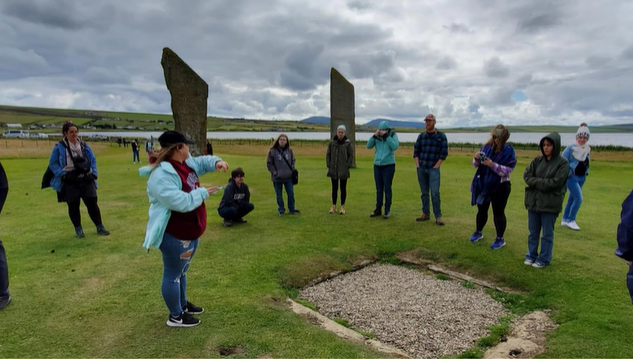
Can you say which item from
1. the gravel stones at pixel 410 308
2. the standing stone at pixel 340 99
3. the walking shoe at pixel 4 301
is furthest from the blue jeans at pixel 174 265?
the standing stone at pixel 340 99

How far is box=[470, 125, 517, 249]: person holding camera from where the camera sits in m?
6.64

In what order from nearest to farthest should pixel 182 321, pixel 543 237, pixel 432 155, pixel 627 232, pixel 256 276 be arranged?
1. pixel 627 232
2. pixel 182 321
3. pixel 256 276
4. pixel 543 237
5. pixel 432 155

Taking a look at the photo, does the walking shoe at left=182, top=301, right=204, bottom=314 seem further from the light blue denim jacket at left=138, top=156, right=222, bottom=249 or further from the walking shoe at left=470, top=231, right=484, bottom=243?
the walking shoe at left=470, top=231, right=484, bottom=243

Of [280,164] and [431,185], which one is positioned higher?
[280,164]

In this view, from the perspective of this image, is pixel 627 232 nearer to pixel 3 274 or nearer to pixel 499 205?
pixel 499 205

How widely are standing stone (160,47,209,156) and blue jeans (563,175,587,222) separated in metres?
9.46

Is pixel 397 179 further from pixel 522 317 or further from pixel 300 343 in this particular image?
pixel 300 343

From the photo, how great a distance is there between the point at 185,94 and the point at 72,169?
508 cm

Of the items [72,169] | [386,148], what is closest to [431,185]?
[386,148]

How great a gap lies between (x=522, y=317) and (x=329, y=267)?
2727 millimetres

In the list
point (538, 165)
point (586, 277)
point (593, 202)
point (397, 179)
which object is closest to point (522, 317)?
point (586, 277)

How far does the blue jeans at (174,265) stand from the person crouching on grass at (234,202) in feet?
14.1

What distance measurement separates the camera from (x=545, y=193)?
594 centimetres

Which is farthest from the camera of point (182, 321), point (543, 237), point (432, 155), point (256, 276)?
point (432, 155)
